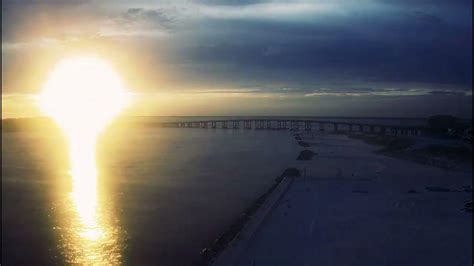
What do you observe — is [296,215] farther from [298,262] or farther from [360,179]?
[360,179]

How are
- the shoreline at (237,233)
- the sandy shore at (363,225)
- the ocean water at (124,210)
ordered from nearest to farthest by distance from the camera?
the sandy shore at (363,225)
the shoreline at (237,233)
the ocean water at (124,210)

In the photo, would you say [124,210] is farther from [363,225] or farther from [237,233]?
[363,225]

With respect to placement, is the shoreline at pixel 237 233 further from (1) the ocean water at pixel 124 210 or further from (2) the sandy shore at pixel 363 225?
(1) the ocean water at pixel 124 210

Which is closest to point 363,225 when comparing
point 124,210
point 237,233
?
point 237,233

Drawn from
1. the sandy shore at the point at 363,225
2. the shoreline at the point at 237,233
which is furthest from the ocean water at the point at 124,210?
the sandy shore at the point at 363,225

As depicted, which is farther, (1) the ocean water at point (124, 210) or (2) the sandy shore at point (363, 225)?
(1) the ocean water at point (124, 210)

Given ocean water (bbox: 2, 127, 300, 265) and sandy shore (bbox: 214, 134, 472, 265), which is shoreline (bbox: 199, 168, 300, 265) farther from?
ocean water (bbox: 2, 127, 300, 265)

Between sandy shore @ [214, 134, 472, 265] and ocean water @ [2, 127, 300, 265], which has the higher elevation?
sandy shore @ [214, 134, 472, 265]

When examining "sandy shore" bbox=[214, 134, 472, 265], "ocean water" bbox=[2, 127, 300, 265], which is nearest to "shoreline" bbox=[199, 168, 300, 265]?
"sandy shore" bbox=[214, 134, 472, 265]

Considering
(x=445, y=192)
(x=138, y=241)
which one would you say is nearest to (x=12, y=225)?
(x=138, y=241)
